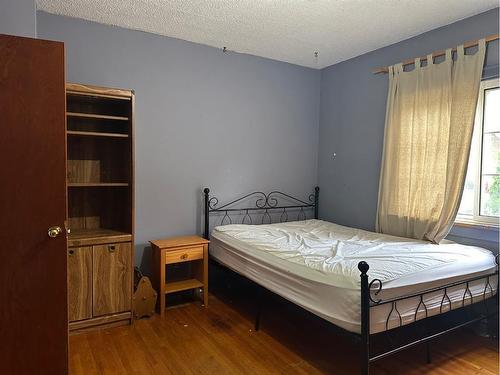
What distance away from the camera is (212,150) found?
11.8ft

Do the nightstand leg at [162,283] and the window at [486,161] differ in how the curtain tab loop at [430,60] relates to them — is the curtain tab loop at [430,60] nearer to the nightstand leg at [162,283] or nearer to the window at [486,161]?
the window at [486,161]

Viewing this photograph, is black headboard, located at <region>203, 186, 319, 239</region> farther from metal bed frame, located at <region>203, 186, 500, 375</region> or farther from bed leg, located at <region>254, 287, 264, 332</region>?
bed leg, located at <region>254, 287, 264, 332</region>

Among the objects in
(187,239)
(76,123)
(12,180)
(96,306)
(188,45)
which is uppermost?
(188,45)

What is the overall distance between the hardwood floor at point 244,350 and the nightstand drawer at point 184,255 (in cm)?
49

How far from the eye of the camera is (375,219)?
3535mm

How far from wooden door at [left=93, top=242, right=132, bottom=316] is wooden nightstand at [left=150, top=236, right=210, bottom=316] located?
262 mm

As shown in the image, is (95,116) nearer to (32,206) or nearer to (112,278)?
(32,206)

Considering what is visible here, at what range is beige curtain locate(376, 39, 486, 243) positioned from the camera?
2.72m

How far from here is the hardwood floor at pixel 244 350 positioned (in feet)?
7.26

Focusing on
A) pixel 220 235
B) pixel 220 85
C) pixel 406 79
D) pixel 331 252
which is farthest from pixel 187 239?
pixel 406 79

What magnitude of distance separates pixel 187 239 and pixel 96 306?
0.94 metres

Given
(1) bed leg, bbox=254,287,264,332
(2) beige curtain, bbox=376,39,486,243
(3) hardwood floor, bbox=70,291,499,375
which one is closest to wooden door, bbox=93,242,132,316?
(3) hardwood floor, bbox=70,291,499,375

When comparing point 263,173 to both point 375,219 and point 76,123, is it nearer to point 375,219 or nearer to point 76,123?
point 375,219

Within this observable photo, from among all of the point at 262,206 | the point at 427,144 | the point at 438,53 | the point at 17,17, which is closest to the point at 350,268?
the point at 427,144
